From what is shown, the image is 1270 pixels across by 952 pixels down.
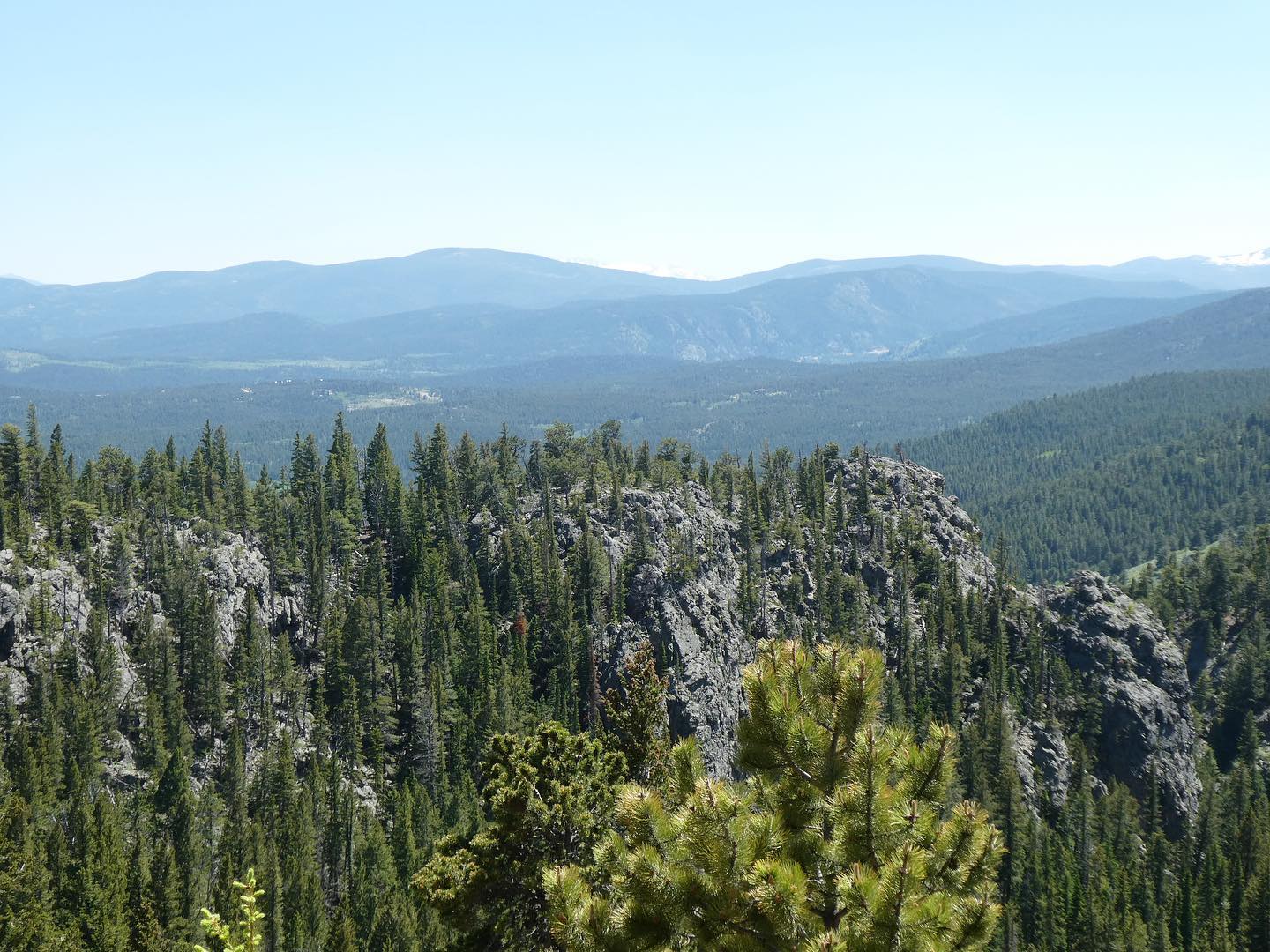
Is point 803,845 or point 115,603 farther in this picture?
point 115,603

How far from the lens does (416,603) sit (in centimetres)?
13975

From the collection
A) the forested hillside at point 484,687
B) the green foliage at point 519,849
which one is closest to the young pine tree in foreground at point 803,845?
the forested hillside at point 484,687

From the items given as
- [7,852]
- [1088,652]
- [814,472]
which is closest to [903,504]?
[814,472]

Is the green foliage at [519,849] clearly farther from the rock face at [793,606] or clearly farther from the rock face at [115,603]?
the rock face at [793,606]

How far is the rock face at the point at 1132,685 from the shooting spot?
526 feet

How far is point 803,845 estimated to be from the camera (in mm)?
16844

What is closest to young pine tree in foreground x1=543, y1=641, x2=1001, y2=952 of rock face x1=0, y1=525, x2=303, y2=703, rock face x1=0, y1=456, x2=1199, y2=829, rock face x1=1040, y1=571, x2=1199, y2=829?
rock face x1=0, y1=525, x2=303, y2=703

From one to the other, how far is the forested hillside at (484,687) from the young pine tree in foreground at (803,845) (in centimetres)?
918

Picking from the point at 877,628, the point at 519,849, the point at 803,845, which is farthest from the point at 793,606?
the point at 803,845

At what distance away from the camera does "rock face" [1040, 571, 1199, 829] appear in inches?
6309

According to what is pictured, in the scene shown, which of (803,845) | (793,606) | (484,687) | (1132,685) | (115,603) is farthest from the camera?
(1132,685)

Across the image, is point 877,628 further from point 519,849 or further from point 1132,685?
point 519,849

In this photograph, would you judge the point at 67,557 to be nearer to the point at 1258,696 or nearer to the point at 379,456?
the point at 379,456

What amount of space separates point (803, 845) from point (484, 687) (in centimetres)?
12107
